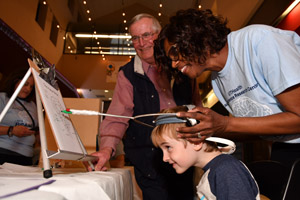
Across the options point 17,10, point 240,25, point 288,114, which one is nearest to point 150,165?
point 288,114

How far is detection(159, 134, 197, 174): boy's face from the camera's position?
1124 mm

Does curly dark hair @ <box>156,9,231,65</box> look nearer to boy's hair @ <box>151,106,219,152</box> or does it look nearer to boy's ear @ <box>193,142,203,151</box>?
boy's hair @ <box>151,106,219,152</box>

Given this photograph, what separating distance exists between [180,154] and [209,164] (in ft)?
0.46

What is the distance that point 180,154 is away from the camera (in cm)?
113

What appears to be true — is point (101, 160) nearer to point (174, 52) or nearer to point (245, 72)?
point (174, 52)

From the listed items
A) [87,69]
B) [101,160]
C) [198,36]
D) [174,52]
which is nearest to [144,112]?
[101,160]

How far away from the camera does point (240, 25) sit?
15.9ft

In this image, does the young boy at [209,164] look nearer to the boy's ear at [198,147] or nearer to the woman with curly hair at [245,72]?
the boy's ear at [198,147]

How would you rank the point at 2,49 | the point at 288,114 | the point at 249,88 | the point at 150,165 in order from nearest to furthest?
the point at 288,114 → the point at 249,88 → the point at 150,165 → the point at 2,49

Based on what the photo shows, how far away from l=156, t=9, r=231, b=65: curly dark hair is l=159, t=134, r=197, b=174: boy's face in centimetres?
40

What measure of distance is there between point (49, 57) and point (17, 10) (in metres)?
2.44

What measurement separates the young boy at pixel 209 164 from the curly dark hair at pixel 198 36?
28 cm

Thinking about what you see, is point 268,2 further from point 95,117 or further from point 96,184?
point 96,184

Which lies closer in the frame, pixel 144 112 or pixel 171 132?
pixel 171 132
